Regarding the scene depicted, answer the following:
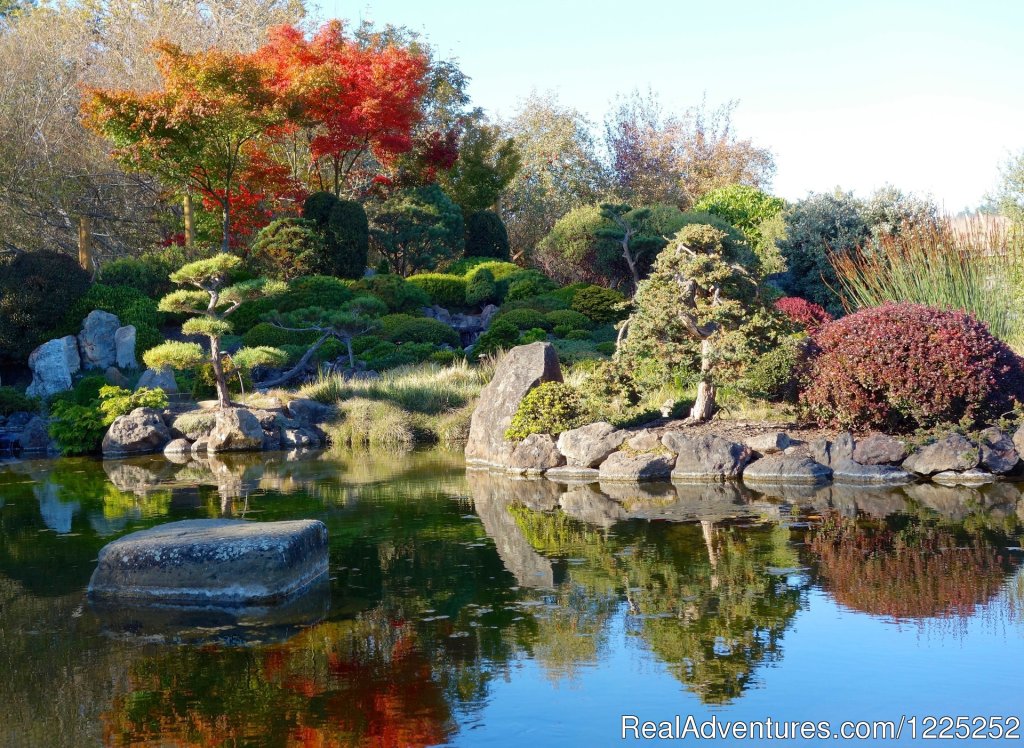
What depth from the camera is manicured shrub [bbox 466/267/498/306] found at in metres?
23.4

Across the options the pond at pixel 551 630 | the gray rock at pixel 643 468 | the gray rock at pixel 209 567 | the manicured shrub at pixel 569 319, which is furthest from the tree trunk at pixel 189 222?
the gray rock at pixel 209 567

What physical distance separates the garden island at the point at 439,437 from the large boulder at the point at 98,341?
6 cm

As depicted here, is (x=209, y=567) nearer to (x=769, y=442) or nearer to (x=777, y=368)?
(x=769, y=442)

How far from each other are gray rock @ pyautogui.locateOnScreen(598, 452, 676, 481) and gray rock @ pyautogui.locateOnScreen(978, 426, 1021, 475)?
10.4ft

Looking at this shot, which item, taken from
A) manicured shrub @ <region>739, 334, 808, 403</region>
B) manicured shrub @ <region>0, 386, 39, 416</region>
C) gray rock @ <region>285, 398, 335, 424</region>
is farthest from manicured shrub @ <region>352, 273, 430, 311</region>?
manicured shrub @ <region>739, 334, 808, 403</region>

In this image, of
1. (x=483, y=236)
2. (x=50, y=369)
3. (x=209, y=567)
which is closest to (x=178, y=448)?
(x=50, y=369)

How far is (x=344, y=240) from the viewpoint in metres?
23.5

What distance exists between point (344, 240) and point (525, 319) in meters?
5.25

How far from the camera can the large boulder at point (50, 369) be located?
717 inches

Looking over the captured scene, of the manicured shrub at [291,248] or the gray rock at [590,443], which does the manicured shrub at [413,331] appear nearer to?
the manicured shrub at [291,248]

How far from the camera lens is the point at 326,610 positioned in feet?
20.6

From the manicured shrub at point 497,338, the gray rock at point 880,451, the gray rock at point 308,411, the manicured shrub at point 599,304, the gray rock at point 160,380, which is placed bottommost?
the gray rock at point 880,451

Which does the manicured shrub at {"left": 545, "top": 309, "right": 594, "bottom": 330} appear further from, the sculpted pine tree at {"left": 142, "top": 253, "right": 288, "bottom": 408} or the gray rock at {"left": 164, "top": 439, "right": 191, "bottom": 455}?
the gray rock at {"left": 164, "top": 439, "right": 191, "bottom": 455}

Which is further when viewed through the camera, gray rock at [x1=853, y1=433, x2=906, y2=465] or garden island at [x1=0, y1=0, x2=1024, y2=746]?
gray rock at [x1=853, y1=433, x2=906, y2=465]
